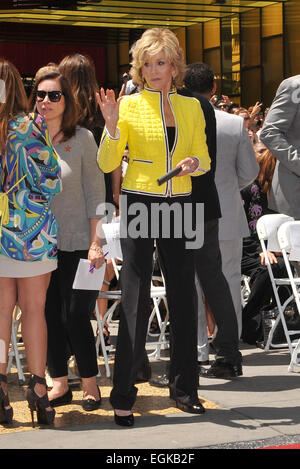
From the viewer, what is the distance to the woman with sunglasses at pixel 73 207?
521 cm

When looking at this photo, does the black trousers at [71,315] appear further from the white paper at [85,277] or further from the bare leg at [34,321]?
the bare leg at [34,321]

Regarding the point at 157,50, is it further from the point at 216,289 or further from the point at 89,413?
the point at 89,413

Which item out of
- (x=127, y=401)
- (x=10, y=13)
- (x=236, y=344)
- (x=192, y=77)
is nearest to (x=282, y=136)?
(x=192, y=77)

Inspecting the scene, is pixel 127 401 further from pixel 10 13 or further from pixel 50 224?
pixel 10 13

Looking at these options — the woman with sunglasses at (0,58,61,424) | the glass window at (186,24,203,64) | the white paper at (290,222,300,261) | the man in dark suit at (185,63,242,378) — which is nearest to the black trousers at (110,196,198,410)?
the woman with sunglasses at (0,58,61,424)

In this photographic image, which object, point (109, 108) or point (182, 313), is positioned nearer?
point (109, 108)

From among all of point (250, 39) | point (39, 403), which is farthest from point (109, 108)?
point (250, 39)

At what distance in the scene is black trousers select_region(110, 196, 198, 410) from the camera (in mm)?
4898

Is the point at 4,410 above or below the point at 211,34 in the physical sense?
below

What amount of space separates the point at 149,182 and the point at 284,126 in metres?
1.92

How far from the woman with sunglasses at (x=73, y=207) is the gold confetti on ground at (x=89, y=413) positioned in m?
0.11

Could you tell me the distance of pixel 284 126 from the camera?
645 centimetres

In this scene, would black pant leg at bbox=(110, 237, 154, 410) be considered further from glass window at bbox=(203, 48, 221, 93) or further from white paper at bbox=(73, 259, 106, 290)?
glass window at bbox=(203, 48, 221, 93)
